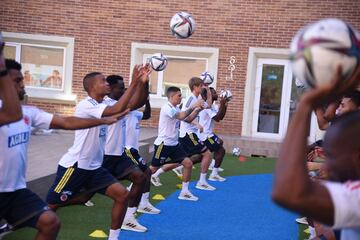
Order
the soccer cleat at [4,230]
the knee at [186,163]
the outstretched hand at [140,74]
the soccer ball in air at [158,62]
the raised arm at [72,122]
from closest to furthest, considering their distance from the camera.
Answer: the raised arm at [72,122]
the outstretched hand at [140,74]
the soccer cleat at [4,230]
the soccer ball in air at [158,62]
the knee at [186,163]

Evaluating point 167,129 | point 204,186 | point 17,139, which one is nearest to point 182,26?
point 167,129

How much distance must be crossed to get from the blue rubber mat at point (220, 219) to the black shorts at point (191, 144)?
687mm

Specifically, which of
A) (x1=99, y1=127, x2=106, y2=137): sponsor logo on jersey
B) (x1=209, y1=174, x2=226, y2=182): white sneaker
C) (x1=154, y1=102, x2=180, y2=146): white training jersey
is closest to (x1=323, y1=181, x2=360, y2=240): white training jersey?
(x1=99, y1=127, x2=106, y2=137): sponsor logo on jersey

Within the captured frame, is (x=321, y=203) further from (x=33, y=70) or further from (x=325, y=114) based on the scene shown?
(x=33, y=70)

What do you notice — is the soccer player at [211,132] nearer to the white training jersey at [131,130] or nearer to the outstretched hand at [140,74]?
the white training jersey at [131,130]

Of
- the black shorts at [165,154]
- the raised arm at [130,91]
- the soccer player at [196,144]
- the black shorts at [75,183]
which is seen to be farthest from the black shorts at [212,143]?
the raised arm at [130,91]

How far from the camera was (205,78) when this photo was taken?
37.1ft

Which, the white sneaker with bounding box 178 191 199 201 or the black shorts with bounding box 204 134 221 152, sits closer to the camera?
the white sneaker with bounding box 178 191 199 201

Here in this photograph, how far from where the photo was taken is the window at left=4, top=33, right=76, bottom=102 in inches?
623

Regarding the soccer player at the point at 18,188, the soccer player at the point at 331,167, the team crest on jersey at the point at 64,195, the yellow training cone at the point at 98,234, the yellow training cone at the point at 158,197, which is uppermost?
the soccer player at the point at 331,167

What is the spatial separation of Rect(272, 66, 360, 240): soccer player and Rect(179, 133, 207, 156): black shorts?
753 cm

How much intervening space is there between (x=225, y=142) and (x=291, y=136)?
12.8 m

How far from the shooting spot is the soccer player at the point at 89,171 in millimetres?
5289

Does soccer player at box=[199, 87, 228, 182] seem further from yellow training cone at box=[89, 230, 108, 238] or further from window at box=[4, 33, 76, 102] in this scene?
window at box=[4, 33, 76, 102]
